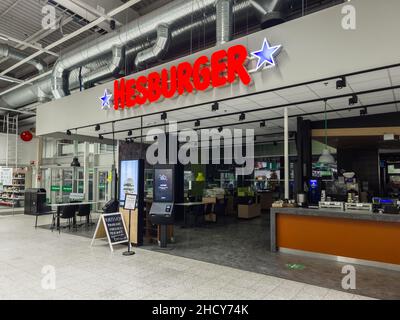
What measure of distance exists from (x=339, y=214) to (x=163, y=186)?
3.64 meters

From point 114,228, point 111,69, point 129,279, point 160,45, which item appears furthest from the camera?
point 111,69

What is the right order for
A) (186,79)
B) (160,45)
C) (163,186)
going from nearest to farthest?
(186,79) < (160,45) < (163,186)

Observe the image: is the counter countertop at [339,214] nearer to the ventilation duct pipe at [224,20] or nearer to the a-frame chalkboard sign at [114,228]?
the a-frame chalkboard sign at [114,228]

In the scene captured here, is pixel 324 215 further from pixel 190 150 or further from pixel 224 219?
pixel 190 150

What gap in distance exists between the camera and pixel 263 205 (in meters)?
12.3

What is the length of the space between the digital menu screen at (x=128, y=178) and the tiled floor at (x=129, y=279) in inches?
51.5

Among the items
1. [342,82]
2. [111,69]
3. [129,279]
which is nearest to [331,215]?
[342,82]

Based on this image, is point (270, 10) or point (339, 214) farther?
point (270, 10)

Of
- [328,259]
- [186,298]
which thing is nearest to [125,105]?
[186,298]

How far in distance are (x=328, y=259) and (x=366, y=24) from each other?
3.90 m

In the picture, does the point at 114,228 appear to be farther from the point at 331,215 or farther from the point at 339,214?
the point at 339,214

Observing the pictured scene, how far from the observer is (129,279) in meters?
4.11

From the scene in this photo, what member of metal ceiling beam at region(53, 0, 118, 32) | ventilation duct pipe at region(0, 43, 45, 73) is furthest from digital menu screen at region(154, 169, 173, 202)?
ventilation duct pipe at region(0, 43, 45, 73)

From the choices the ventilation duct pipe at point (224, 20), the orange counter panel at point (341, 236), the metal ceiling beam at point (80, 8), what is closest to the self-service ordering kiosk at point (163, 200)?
the orange counter panel at point (341, 236)
